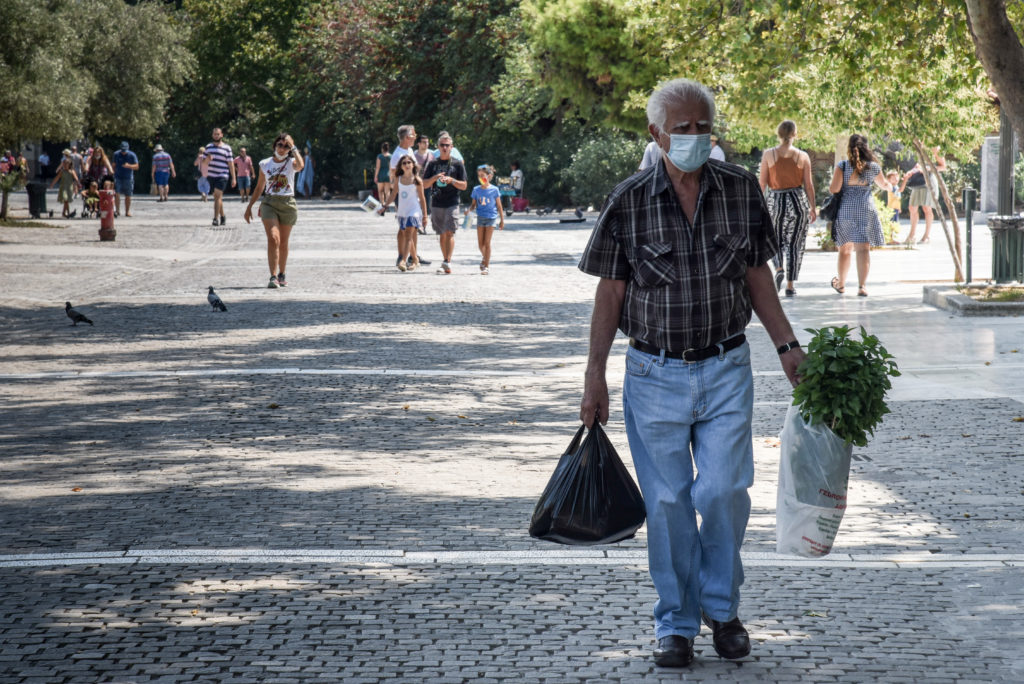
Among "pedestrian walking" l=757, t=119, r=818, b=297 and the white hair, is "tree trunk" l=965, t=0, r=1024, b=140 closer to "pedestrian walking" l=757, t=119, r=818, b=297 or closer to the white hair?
"pedestrian walking" l=757, t=119, r=818, b=297

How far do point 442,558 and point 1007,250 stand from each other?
1099 centimetres

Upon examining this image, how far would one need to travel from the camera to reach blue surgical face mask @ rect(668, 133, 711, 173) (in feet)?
13.7

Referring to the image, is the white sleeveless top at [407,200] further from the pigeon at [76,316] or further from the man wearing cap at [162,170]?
the man wearing cap at [162,170]

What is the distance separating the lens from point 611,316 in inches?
173

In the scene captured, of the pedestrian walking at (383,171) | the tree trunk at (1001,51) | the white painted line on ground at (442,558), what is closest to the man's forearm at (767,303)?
the white painted line on ground at (442,558)

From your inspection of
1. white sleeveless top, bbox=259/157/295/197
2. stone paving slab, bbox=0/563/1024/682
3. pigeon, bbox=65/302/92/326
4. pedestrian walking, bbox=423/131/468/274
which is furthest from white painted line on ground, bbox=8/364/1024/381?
pedestrian walking, bbox=423/131/468/274

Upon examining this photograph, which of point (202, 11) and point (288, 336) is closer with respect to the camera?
point (288, 336)

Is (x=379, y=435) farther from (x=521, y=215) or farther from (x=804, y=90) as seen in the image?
(x=521, y=215)

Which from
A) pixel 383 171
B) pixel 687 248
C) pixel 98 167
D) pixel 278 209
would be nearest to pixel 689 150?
pixel 687 248

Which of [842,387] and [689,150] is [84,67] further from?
[842,387]

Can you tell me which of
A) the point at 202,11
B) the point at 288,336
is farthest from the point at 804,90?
the point at 202,11

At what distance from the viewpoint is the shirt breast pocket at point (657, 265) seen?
4.23m

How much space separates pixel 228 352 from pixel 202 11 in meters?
48.6

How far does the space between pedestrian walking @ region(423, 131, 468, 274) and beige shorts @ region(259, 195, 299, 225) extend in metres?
2.28
